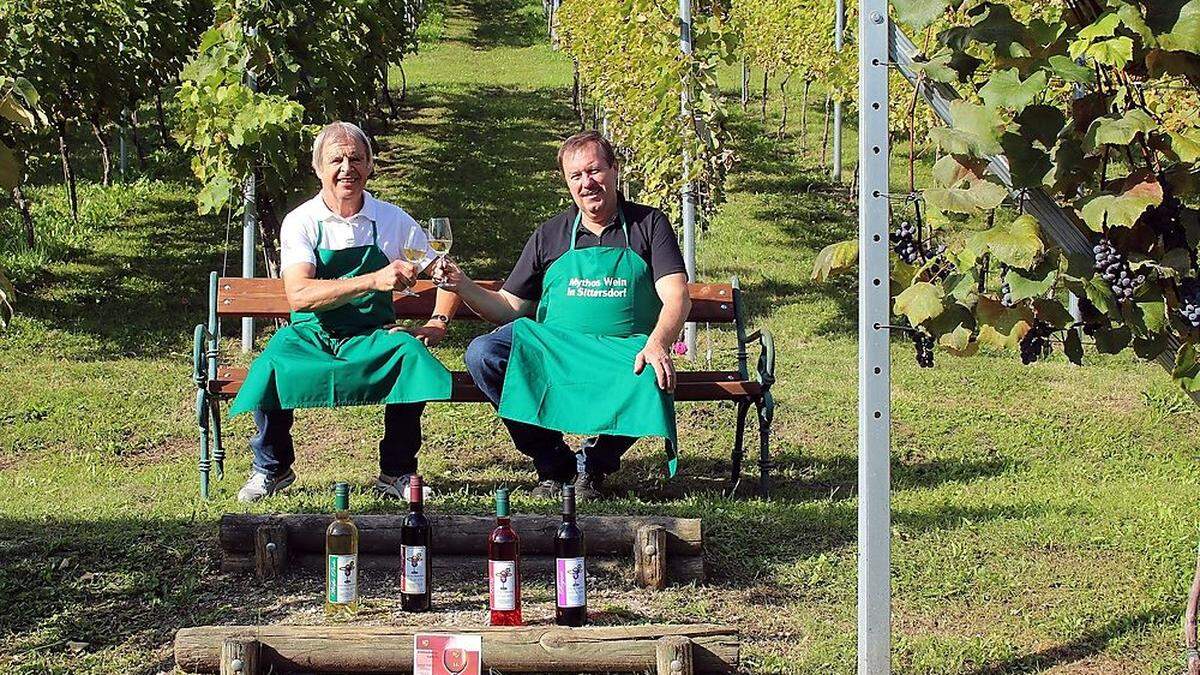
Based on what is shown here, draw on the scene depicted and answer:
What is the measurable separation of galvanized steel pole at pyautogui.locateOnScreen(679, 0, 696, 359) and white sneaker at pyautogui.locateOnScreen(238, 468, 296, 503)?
11.0ft

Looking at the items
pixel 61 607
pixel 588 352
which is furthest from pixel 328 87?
pixel 61 607

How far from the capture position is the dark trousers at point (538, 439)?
5.18 m

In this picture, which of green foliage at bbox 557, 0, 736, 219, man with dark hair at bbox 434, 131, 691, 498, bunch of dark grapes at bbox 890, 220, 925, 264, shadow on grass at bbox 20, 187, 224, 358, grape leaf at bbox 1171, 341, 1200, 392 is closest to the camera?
grape leaf at bbox 1171, 341, 1200, 392

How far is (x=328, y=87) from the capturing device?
909 centimetres

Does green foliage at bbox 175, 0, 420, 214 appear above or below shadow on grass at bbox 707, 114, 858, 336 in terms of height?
above

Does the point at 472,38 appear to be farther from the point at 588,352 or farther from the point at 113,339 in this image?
the point at 588,352

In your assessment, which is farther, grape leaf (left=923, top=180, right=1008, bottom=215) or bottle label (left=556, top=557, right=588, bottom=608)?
bottle label (left=556, top=557, right=588, bottom=608)

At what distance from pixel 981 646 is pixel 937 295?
117 cm

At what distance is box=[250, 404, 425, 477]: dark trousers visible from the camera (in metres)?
5.27

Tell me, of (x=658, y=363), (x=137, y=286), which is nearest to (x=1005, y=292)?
(x=658, y=363)

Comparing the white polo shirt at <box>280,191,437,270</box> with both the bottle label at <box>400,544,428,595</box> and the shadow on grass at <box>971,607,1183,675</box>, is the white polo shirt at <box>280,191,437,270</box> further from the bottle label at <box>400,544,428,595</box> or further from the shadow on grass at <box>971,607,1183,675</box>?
the shadow on grass at <box>971,607,1183,675</box>

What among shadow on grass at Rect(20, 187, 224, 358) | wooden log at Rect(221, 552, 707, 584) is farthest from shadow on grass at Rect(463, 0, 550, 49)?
wooden log at Rect(221, 552, 707, 584)

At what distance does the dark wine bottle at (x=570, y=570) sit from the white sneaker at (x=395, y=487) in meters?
1.44

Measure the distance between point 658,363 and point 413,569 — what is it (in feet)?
4.29
